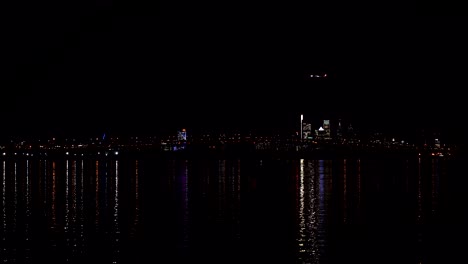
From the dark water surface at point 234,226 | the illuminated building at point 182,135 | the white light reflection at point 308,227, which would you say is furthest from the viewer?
the illuminated building at point 182,135

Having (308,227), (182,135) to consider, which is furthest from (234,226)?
(182,135)

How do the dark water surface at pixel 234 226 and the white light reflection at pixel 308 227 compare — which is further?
the dark water surface at pixel 234 226

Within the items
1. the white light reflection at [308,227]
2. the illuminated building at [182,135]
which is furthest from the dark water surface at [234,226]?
the illuminated building at [182,135]

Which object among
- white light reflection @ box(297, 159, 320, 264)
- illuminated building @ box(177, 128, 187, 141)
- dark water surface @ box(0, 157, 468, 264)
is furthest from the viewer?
illuminated building @ box(177, 128, 187, 141)

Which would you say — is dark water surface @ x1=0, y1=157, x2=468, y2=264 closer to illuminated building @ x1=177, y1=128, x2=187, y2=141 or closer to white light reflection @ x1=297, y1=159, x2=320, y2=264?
white light reflection @ x1=297, y1=159, x2=320, y2=264

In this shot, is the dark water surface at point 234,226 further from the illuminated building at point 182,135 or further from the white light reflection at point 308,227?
the illuminated building at point 182,135

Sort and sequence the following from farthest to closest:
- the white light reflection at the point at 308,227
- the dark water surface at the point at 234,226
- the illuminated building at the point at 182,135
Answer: the illuminated building at the point at 182,135
the dark water surface at the point at 234,226
the white light reflection at the point at 308,227

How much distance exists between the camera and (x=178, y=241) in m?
20.3

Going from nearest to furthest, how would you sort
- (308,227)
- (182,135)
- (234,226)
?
(308,227)
(234,226)
(182,135)

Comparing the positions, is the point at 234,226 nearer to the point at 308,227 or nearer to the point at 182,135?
the point at 308,227

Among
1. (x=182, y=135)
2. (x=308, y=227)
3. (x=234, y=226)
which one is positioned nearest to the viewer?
(x=308, y=227)

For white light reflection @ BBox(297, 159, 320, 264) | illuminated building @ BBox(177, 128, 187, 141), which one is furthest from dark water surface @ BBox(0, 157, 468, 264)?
illuminated building @ BBox(177, 128, 187, 141)

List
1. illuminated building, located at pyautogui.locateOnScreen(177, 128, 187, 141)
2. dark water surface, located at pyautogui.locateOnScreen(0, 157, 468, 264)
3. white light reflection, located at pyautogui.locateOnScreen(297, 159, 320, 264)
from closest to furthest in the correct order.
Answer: white light reflection, located at pyautogui.locateOnScreen(297, 159, 320, 264), dark water surface, located at pyautogui.locateOnScreen(0, 157, 468, 264), illuminated building, located at pyautogui.locateOnScreen(177, 128, 187, 141)

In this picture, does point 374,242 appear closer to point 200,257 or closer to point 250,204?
point 200,257
